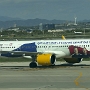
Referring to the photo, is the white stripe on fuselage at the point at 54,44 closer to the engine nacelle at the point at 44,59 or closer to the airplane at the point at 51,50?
the airplane at the point at 51,50

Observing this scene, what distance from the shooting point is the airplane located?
38.5 metres

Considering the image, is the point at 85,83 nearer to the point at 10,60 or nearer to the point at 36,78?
the point at 36,78

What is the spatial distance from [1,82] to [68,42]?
588 inches

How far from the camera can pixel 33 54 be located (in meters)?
38.8

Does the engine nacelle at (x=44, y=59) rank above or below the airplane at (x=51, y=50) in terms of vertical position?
below

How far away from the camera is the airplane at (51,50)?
38469 millimetres

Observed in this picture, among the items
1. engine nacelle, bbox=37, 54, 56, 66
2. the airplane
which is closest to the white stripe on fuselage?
the airplane

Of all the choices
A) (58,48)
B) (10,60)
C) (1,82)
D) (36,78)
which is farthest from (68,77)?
(10,60)

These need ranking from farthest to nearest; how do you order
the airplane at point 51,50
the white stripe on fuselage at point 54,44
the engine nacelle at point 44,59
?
the white stripe on fuselage at point 54,44, the airplane at point 51,50, the engine nacelle at point 44,59

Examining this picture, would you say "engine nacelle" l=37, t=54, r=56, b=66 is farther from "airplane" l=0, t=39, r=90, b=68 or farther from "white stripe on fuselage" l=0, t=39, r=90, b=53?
"white stripe on fuselage" l=0, t=39, r=90, b=53

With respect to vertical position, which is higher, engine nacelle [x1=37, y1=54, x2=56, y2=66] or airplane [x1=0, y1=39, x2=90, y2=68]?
airplane [x1=0, y1=39, x2=90, y2=68]

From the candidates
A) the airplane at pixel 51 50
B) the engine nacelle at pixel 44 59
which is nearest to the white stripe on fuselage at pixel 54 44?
the airplane at pixel 51 50

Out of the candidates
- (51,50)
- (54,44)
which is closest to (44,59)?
(51,50)

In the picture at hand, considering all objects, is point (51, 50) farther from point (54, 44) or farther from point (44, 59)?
point (44, 59)
